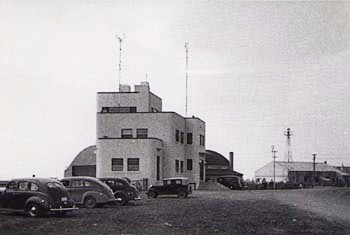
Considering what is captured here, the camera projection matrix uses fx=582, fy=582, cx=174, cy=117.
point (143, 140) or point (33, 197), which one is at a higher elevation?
point (143, 140)

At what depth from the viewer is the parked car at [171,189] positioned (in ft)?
104

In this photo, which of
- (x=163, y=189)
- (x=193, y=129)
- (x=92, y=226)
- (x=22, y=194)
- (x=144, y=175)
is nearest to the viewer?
(x=92, y=226)

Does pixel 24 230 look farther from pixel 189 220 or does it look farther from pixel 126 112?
pixel 126 112

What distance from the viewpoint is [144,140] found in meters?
39.4

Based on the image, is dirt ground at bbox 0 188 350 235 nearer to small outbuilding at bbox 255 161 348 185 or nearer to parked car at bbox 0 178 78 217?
parked car at bbox 0 178 78 217

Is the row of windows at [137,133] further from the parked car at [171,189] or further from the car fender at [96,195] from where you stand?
the car fender at [96,195]

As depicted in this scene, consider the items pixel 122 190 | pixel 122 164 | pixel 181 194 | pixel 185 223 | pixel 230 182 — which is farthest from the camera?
pixel 230 182

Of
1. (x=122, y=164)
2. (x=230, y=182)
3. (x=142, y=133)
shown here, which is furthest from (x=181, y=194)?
(x=230, y=182)

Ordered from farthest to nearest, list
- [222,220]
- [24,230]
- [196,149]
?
[196,149], [222,220], [24,230]

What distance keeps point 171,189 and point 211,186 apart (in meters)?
16.6

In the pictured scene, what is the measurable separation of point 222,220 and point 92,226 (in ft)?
12.4

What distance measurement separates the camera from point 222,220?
53.3 ft

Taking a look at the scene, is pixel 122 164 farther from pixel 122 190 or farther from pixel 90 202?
pixel 90 202

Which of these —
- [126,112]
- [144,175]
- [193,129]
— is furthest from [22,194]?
[126,112]
